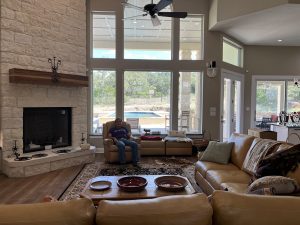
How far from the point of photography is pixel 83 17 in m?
5.86

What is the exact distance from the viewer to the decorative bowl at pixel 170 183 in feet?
9.07

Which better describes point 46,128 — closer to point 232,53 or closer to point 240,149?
point 240,149

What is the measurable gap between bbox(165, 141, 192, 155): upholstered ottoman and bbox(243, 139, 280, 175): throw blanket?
9.12ft

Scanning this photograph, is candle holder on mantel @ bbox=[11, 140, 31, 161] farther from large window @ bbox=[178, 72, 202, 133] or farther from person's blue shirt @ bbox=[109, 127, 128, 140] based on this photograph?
large window @ bbox=[178, 72, 202, 133]

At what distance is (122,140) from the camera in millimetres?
5418

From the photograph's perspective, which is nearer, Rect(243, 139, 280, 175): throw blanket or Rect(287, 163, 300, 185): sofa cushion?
Rect(287, 163, 300, 185): sofa cushion

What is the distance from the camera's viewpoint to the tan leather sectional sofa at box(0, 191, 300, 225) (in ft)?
3.84

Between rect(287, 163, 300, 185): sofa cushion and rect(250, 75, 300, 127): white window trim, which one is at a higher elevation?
rect(250, 75, 300, 127): white window trim

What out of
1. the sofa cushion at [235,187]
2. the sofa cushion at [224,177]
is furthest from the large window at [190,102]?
the sofa cushion at [235,187]

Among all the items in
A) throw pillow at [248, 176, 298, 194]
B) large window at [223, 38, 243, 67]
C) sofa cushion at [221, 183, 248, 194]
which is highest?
large window at [223, 38, 243, 67]

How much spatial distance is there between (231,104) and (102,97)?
12.8 ft

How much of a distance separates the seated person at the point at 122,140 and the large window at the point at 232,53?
3715 mm

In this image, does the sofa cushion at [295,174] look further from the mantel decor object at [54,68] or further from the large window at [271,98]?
the large window at [271,98]

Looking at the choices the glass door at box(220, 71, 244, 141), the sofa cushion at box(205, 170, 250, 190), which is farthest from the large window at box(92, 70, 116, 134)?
the sofa cushion at box(205, 170, 250, 190)
